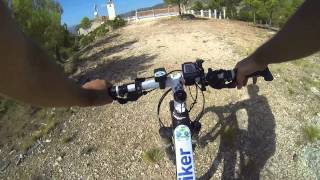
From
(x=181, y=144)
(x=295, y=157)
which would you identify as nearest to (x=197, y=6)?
(x=295, y=157)

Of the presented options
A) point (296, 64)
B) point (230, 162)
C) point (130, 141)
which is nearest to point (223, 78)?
point (230, 162)

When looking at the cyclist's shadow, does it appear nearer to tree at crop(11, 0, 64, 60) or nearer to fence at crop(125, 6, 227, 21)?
tree at crop(11, 0, 64, 60)

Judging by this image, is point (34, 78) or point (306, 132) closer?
point (34, 78)

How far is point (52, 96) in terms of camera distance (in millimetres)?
982

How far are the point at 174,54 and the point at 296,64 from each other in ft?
11.2

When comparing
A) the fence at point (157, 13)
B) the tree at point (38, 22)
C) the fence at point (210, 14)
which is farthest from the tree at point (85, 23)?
the tree at point (38, 22)

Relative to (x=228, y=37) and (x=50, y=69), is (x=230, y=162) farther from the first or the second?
(x=228, y=37)

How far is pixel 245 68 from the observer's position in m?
1.86

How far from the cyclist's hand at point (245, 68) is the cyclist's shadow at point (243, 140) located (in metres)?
4.07

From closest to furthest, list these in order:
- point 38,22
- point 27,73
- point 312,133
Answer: point 27,73
point 312,133
point 38,22

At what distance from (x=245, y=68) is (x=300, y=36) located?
0.86m

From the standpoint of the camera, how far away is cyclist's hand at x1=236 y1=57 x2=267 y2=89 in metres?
1.63

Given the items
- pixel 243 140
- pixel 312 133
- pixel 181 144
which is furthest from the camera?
pixel 312 133

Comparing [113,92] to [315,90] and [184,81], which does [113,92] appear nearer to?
[184,81]
